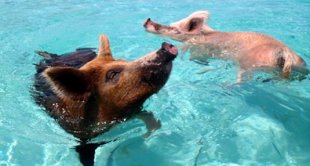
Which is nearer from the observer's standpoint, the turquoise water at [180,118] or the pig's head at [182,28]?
the turquoise water at [180,118]

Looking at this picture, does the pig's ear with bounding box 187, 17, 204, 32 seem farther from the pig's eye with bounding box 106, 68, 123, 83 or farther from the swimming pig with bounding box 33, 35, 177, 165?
the pig's eye with bounding box 106, 68, 123, 83

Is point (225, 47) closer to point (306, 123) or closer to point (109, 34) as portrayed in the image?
point (306, 123)

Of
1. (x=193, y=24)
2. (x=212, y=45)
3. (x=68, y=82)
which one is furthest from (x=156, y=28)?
(x=68, y=82)

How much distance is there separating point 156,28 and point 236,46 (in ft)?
4.63

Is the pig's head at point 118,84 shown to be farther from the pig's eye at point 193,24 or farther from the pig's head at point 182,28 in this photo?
the pig's eye at point 193,24

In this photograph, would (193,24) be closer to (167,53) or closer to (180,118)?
(180,118)

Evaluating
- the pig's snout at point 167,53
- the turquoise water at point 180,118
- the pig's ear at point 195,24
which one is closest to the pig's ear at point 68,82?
the turquoise water at point 180,118

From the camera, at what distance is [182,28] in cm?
759

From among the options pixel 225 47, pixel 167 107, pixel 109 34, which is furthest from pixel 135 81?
pixel 109 34

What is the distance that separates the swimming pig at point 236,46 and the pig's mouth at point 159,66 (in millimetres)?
1812

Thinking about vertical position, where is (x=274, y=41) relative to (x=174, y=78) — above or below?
above

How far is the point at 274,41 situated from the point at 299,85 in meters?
0.69

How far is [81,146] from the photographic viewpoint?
176 inches

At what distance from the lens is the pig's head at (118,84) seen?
4.18 m
